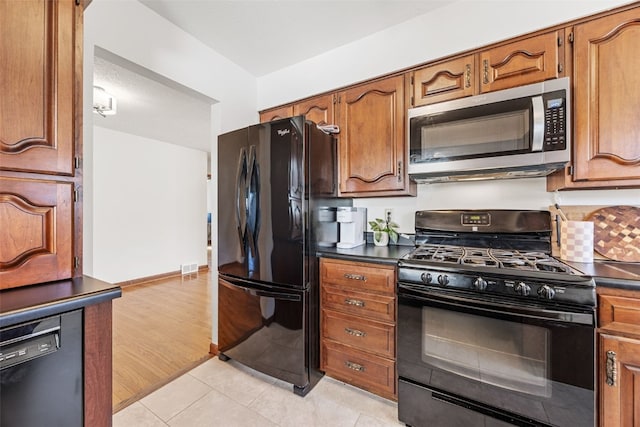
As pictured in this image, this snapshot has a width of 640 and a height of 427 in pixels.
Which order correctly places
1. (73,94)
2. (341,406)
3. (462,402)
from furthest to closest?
(341,406)
(462,402)
(73,94)

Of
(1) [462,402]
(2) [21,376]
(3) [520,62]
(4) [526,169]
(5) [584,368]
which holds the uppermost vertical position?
(3) [520,62]

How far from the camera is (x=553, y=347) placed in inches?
47.3

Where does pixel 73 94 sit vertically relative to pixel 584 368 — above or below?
above

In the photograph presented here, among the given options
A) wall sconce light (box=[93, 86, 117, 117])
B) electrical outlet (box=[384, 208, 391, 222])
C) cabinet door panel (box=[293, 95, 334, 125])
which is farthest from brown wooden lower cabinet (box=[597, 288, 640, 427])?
wall sconce light (box=[93, 86, 117, 117])

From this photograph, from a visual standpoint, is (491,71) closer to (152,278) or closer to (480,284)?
(480,284)

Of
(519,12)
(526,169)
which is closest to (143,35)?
(519,12)

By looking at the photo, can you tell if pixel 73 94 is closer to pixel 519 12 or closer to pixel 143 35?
pixel 143 35

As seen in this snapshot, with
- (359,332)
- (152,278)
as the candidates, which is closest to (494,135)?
(359,332)

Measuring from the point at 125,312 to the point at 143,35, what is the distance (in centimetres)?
297

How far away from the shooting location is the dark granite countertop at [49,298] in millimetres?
746

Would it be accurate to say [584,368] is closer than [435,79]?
Yes

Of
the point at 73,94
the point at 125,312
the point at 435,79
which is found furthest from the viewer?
the point at 125,312

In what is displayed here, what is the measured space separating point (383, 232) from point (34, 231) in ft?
6.49

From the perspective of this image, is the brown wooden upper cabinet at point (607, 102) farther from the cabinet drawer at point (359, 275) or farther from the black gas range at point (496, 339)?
the cabinet drawer at point (359, 275)
